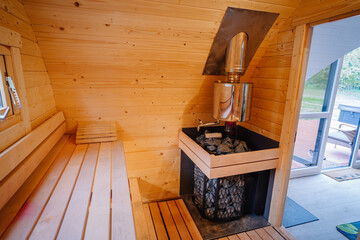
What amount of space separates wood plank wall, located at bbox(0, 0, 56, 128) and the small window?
17 cm

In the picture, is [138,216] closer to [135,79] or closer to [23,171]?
[23,171]

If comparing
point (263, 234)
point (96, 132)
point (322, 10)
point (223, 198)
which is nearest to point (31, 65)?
point (96, 132)

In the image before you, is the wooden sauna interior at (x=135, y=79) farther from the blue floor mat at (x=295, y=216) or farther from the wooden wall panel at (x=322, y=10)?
the blue floor mat at (x=295, y=216)

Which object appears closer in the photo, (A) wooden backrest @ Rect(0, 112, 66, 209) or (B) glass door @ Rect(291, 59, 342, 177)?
(A) wooden backrest @ Rect(0, 112, 66, 209)

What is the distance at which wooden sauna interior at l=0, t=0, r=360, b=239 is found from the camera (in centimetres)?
128

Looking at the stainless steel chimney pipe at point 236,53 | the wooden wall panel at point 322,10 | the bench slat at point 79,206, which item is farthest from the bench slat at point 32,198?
the wooden wall panel at point 322,10

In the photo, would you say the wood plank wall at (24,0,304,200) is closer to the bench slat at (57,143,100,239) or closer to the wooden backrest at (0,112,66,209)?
the wooden backrest at (0,112,66,209)

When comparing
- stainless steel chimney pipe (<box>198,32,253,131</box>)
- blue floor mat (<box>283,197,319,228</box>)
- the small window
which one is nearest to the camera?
the small window

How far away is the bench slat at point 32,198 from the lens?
35.1 inches

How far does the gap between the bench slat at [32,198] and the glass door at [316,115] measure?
2915 millimetres

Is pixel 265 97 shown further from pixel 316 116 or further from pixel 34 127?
pixel 34 127

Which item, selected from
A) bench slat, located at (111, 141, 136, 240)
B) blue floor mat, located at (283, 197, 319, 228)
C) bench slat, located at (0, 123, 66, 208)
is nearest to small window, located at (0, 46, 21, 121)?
bench slat, located at (0, 123, 66, 208)

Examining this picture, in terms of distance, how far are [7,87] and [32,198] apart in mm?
641

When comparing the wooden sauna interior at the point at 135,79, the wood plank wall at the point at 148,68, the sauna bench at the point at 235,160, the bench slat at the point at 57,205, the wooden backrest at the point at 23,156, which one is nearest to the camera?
the bench slat at the point at 57,205
